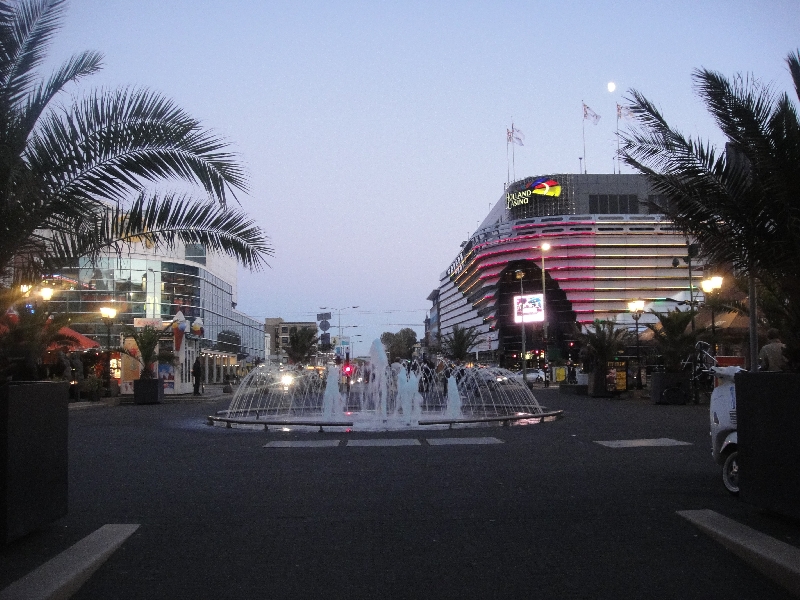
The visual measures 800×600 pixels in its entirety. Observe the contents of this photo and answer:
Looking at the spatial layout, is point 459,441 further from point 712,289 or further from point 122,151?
point 712,289

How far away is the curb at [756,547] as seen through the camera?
4645 millimetres

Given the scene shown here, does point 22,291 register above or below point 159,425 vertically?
above

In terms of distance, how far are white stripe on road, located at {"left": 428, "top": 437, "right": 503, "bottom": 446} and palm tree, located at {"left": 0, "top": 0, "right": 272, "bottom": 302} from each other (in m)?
6.12

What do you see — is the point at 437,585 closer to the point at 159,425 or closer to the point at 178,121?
the point at 178,121

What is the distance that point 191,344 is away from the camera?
146ft

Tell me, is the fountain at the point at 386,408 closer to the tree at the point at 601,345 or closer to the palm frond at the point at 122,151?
the tree at the point at 601,345

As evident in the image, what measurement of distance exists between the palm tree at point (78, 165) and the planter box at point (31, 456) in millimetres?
859

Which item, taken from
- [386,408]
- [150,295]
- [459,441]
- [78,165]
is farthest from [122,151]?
[150,295]

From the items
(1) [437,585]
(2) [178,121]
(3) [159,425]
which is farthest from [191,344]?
(1) [437,585]

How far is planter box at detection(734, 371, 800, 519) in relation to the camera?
554cm

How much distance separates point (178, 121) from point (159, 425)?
39.0 feet

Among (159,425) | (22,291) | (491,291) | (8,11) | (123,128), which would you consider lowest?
(159,425)

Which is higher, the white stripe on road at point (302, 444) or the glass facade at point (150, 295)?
the glass facade at point (150, 295)

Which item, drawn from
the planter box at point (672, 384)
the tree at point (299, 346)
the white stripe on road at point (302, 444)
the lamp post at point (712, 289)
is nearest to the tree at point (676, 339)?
the planter box at point (672, 384)
